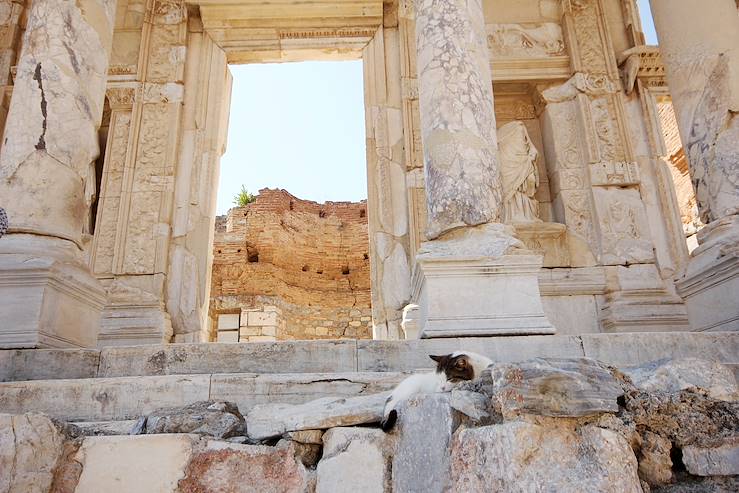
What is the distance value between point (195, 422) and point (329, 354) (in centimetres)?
150

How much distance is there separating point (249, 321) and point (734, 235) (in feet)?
43.3

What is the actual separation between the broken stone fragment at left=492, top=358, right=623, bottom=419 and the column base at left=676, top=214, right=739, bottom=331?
11.2 ft

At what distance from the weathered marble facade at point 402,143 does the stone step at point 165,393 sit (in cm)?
117

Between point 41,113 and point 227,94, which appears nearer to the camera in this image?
point 41,113

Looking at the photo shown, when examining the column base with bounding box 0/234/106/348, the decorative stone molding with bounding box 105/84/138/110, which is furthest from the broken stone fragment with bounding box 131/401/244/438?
the decorative stone molding with bounding box 105/84/138/110

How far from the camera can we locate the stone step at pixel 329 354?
4.02 m

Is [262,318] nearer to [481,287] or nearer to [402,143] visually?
[402,143]

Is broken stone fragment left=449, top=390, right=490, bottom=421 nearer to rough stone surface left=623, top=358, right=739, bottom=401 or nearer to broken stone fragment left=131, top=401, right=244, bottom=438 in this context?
rough stone surface left=623, top=358, right=739, bottom=401

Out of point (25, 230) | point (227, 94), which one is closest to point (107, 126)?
point (227, 94)

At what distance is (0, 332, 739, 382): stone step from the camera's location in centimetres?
402

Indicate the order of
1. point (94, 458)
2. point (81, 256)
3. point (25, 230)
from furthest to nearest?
point (81, 256), point (25, 230), point (94, 458)

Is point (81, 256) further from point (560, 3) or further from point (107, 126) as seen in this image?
point (560, 3)

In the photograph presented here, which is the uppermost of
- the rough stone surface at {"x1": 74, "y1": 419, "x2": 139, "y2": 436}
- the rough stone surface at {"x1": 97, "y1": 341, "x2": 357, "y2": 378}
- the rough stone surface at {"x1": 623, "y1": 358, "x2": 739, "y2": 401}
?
the rough stone surface at {"x1": 97, "y1": 341, "x2": 357, "y2": 378}

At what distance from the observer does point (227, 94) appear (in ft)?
31.0
